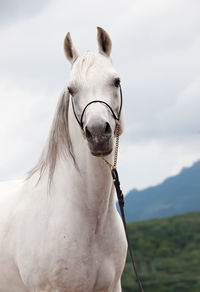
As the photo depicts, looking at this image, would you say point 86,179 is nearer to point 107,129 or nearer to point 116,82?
point 107,129

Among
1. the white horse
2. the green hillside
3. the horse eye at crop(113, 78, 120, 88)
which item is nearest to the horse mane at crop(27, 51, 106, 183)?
the white horse

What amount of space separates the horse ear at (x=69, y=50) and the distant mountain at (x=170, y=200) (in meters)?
146

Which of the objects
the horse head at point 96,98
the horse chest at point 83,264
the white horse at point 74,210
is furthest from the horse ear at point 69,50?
the horse chest at point 83,264

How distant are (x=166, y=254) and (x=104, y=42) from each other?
10940mm

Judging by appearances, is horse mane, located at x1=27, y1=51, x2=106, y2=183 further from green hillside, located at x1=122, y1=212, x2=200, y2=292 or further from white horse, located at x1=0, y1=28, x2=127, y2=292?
green hillside, located at x1=122, y1=212, x2=200, y2=292

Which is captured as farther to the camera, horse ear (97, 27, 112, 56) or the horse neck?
horse ear (97, 27, 112, 56)

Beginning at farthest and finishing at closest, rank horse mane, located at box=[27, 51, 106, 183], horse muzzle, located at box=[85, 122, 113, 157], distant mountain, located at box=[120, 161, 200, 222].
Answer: distant mountain, located at box=[120, 161, 200, 222] < horse mane, located at box=[27, 51, 106, 183] < horse muzzle, located at box=[85, 122, 113, 157]

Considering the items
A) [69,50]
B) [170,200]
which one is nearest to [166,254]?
[69,50]

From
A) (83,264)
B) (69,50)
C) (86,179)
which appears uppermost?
(69,50)

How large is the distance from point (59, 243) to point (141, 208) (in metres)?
172

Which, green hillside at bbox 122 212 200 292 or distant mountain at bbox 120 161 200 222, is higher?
distant mountain at bbox 120 161 200 222

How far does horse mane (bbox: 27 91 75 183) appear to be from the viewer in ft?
14.4

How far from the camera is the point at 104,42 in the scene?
441 centimetres

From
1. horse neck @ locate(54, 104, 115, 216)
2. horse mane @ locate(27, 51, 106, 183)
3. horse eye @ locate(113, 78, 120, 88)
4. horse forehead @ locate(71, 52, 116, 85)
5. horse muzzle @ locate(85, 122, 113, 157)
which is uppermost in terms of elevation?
horse forehead @ locate(71, 52, 116, 85)
